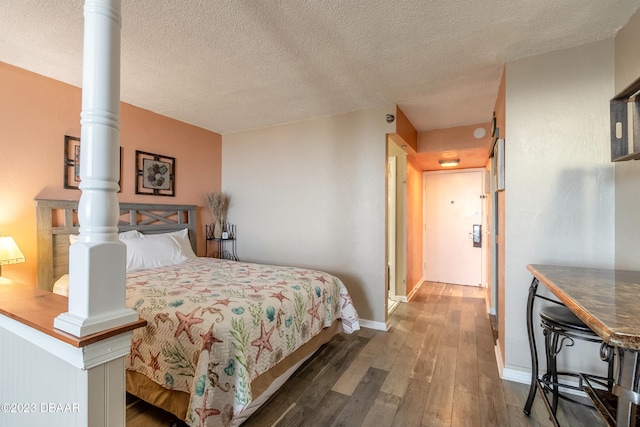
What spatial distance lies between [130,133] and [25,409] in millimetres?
2802

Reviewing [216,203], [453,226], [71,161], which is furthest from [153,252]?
[453,226]

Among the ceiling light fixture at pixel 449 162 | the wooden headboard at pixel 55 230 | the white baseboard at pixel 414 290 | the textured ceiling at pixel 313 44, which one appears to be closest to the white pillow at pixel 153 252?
the wooden headboard at pixel 55 230

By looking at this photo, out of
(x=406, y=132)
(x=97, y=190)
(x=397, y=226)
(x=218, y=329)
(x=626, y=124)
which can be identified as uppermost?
(x=406, y=132)

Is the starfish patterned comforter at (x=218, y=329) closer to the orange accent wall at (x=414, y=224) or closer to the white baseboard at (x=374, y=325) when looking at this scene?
the white baseboard at (x=374, y=325)

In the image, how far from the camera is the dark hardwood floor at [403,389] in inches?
67.9

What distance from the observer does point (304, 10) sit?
65.0 inches

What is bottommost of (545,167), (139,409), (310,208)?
(139,409)

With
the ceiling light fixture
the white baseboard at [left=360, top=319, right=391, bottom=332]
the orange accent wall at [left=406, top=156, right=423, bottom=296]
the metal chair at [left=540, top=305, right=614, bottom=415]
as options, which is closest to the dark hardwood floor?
the white baseboard at [left=360, top=319, right=391, bottom=332]

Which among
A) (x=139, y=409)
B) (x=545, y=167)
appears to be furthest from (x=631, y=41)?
(x=139, y=409)

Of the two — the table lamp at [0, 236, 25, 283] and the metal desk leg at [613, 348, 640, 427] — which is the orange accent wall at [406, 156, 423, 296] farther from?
the table lamp at [0, 236, 25, 283]

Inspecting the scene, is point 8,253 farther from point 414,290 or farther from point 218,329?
point 414,290

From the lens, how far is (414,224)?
185 inches

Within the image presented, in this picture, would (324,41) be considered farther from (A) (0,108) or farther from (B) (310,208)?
(A) (0,108)

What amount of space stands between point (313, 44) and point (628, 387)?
7.48 ft
